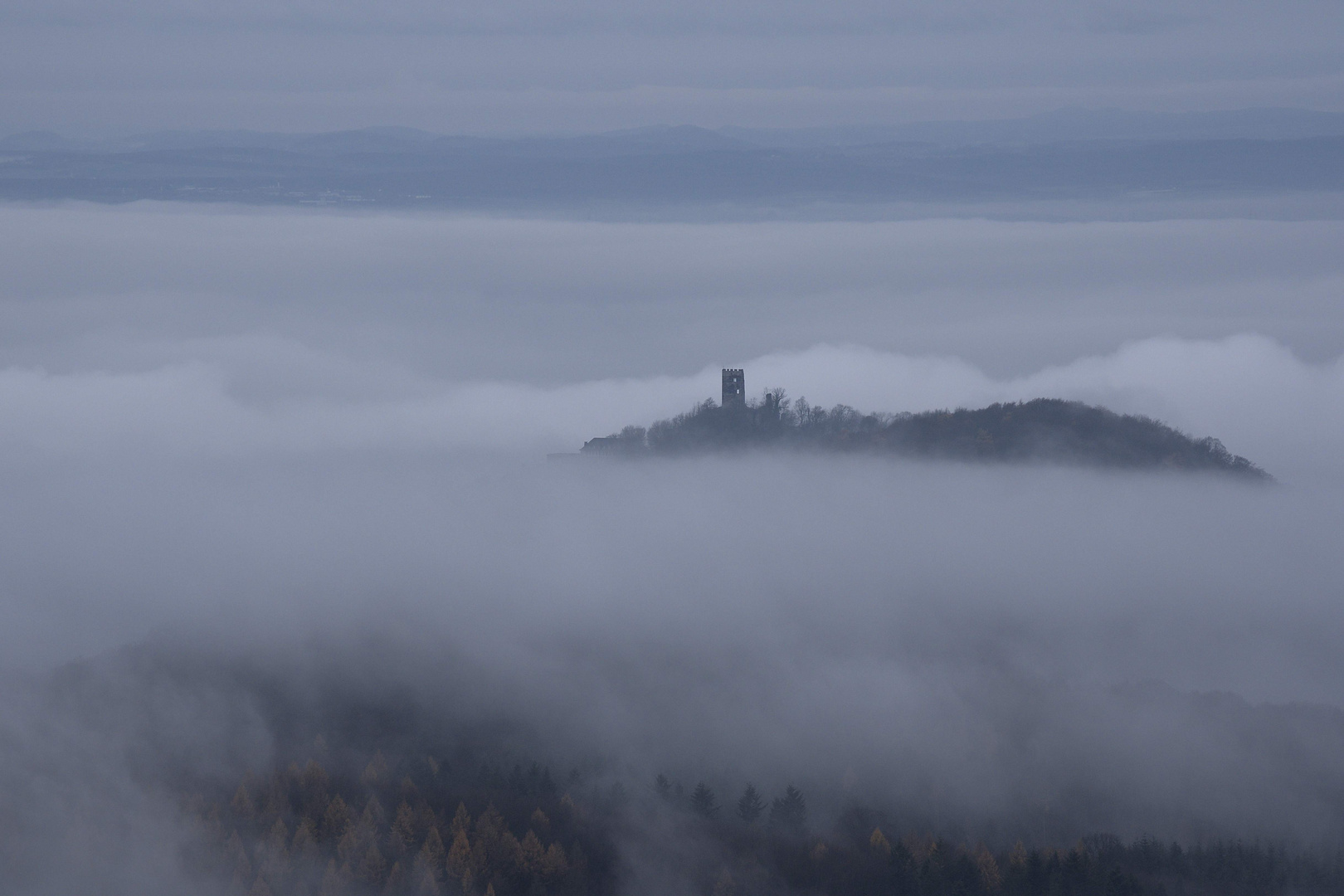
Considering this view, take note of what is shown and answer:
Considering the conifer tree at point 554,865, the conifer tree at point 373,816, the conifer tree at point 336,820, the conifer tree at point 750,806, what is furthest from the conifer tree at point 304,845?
the conifer tree at point 750,806

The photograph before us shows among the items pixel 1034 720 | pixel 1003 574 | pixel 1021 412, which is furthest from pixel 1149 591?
pixel 1034 720

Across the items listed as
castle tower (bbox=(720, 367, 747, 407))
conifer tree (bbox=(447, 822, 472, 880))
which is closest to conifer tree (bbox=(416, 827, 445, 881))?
conifer tree (bbox=(447, 822, 472, 880))

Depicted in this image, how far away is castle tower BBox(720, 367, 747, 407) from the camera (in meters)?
87.2

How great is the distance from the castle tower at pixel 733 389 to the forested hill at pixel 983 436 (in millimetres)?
563

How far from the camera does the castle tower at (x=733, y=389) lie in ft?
286

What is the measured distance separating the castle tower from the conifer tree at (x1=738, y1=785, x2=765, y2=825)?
142 ft

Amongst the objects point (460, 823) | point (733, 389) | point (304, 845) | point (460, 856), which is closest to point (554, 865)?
point (460, 856)

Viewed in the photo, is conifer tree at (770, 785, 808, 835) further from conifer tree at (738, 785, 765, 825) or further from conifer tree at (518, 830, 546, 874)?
conifer tree at (518, 830, 546, 874)

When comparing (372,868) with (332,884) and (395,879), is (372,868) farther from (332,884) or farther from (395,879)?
(332,884)

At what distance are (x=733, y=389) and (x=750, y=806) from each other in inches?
1811

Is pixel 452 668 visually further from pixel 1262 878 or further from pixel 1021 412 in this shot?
pixel 1021 412

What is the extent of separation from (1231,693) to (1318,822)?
43.7 ft

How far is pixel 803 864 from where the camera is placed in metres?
40.8

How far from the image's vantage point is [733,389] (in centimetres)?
8819
